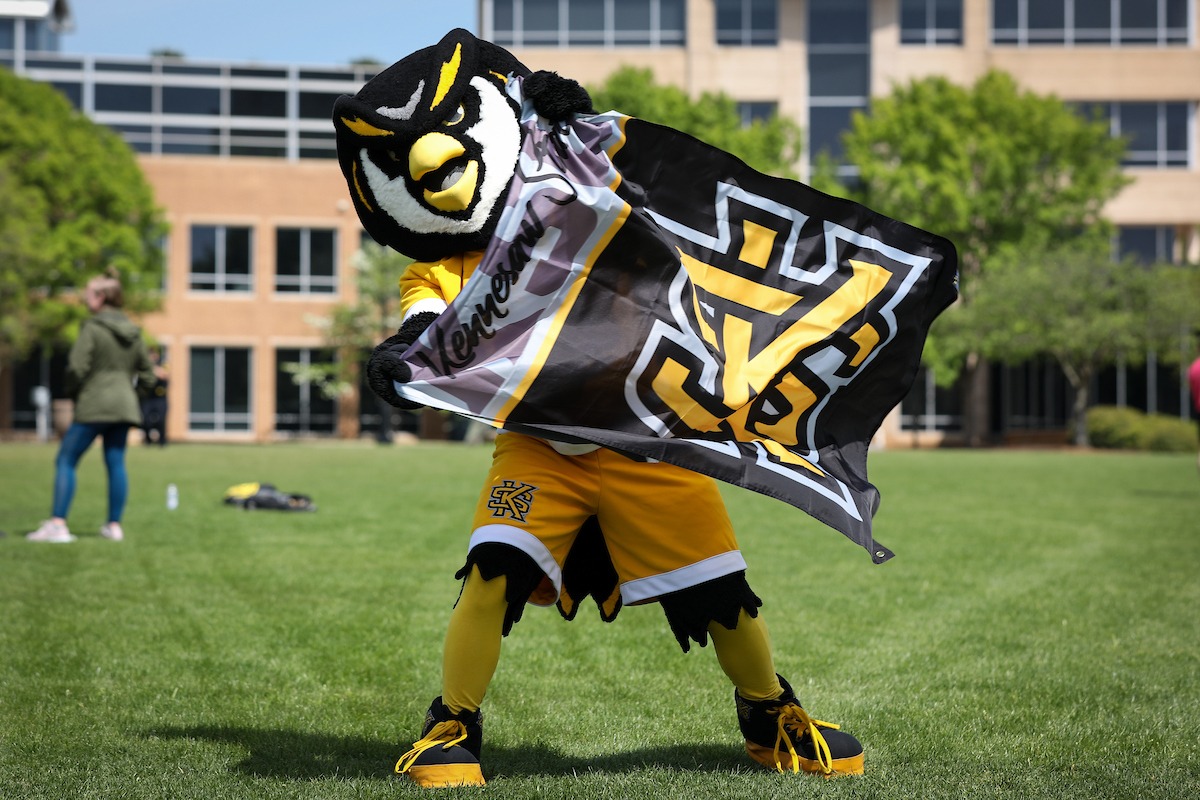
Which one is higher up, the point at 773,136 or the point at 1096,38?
the point at 1096,38

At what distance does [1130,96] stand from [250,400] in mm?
33153

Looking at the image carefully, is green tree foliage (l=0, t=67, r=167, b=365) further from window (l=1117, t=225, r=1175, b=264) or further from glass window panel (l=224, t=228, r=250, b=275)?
window (l=1117, t=225, r=1175, b=264)

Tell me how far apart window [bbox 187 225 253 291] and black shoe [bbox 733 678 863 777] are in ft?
138

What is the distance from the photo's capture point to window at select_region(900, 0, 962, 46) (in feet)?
149

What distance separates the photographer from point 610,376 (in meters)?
3.85

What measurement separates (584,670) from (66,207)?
124 ft

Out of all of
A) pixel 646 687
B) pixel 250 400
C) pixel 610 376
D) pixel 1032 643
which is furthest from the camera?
pixel 250 400

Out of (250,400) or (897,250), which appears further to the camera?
(250,400)

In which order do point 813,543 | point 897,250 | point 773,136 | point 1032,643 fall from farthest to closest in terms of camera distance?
point 773,136 < point 813,543 < point 1032,643 < point 897,250

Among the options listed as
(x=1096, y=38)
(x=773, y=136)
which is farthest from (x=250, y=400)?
(x=1096, y=38)

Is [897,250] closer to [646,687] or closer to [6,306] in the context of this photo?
[646,687]

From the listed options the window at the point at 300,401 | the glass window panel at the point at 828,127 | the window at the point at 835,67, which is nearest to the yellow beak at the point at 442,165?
the window at the point at 300,401

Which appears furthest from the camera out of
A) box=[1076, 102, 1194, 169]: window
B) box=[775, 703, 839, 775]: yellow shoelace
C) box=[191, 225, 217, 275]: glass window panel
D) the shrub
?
box=[1076, 102, 1194, 169]: window

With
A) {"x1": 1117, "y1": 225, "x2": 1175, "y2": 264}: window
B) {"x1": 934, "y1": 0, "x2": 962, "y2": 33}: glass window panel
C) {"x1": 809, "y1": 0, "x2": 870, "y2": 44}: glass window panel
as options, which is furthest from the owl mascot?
{"x1": 1117, "y1": 225, "x2": 1175, "y2": 264}: window
